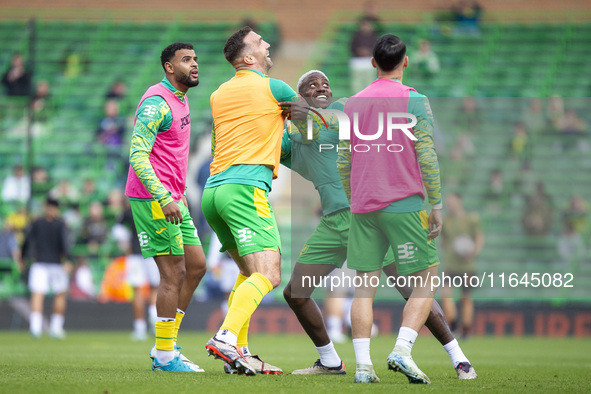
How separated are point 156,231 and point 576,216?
1156 centimetres

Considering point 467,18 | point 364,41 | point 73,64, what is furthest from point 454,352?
point 73,64

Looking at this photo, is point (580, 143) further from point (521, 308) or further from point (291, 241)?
point (291, 241)

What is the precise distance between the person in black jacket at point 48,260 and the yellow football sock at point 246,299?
29.1 ft

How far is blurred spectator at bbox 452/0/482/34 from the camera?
834 inches

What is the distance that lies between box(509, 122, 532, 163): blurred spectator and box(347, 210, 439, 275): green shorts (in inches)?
478

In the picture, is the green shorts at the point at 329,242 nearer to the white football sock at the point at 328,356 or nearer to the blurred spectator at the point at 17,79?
the white football sock at the point at 328,356

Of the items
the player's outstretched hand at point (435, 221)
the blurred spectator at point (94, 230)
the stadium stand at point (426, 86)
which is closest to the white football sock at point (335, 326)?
the stadium stand at point (426, 86)

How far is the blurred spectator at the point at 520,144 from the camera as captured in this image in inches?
691

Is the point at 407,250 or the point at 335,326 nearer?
the point at 407,250

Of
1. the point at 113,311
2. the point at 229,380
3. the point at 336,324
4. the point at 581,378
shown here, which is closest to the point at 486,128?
the point at 336,324

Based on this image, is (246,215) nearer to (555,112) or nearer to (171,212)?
(171,212)

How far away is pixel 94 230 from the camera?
17.0m

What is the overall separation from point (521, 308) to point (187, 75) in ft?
32.2

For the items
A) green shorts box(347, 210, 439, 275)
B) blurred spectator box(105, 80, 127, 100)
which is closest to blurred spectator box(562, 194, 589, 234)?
blurred spectator box(105, 80, 127, 100)
